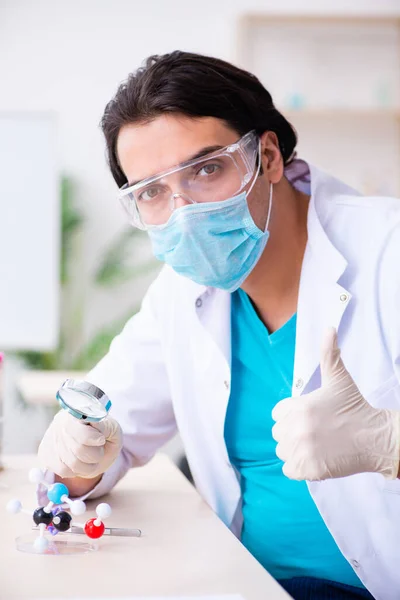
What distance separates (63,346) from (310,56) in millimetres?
2130

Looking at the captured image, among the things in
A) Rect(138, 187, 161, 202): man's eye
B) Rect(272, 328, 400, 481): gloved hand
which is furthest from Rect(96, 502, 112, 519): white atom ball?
Rect(138, 187, 161, 202): man's eye

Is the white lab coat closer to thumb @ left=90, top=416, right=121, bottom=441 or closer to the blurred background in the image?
thumb @ left=90, top=416, right=121, bottom=441

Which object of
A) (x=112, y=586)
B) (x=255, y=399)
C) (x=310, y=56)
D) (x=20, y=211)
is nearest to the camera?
(x=112, y=586)

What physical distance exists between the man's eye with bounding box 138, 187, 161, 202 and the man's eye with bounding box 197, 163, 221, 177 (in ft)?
0.30

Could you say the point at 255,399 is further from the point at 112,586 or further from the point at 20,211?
the point at 20,211

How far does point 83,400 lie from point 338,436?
1.31ft

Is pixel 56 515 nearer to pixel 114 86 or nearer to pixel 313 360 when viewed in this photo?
pixel 313 360

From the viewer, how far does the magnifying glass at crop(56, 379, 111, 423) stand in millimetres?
1106

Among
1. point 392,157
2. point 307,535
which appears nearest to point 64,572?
point 307,535

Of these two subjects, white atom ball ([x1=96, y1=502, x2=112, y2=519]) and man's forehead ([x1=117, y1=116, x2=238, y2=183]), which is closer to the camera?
white atom ball ([x1=96, y1=502, x2=112, y2=519])

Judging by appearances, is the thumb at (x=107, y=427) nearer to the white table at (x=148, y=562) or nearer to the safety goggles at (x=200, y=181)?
the white table at (x=148, y=562)

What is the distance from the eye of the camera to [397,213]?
1.40 meters

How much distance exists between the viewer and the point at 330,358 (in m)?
1.02

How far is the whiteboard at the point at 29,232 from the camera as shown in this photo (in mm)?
3730
